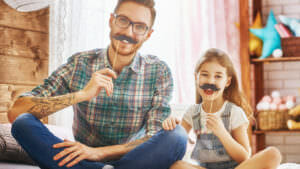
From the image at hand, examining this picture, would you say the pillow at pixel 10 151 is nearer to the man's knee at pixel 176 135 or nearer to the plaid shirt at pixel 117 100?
the plaid shirt at pixel 117 100

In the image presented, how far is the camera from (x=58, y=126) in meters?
1.34

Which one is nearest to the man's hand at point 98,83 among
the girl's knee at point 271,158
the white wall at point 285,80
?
the girl's knee at point 271,158

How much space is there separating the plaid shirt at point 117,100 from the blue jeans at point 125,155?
7cm

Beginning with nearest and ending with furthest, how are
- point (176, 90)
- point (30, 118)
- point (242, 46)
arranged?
point (30, 118) → point (176, 90) → point (242, 46)

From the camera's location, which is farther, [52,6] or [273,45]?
[273,45]

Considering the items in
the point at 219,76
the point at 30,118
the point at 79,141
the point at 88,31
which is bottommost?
the point at 79,141

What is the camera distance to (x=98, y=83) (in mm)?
1244

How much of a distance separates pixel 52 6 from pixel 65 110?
405mm

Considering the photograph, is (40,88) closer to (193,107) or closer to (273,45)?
(193,107)

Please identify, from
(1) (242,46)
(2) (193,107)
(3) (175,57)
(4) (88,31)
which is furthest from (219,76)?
(1) (242,46)

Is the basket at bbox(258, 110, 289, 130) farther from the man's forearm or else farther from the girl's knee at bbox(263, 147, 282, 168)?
the man's forearm

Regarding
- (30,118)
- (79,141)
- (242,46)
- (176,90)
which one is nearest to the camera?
(30,118)

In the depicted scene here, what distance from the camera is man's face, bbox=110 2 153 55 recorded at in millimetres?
1260

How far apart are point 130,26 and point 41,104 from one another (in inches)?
16.1
